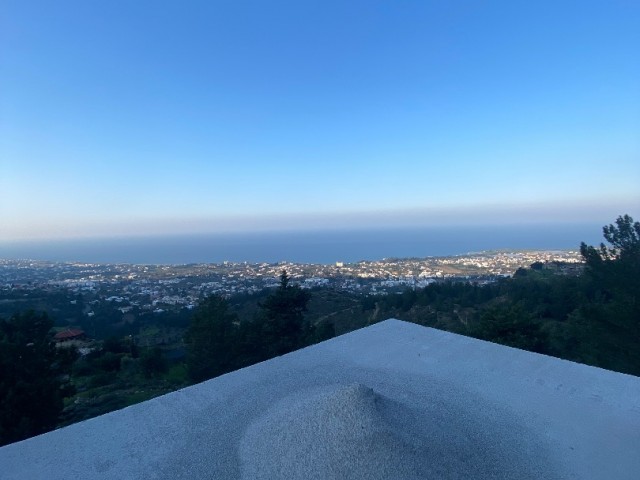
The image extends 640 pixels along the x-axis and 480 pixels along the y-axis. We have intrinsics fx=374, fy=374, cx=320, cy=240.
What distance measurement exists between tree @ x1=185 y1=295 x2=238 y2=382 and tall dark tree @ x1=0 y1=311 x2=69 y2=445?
11.4 ft

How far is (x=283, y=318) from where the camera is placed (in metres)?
11.4

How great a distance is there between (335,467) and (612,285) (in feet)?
25.9

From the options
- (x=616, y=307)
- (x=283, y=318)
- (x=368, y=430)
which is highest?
(x=368, y=430)

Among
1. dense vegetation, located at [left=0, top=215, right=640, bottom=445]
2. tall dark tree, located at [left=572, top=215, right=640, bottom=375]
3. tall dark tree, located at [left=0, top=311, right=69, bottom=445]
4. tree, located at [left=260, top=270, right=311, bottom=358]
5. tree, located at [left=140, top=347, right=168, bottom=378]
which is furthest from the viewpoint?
tree, located at [left=140, top=347, right=168, bottom=378]

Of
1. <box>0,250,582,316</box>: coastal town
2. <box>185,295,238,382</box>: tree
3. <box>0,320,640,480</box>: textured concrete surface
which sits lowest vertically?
<box>0,250,582,316</box>: coastal town

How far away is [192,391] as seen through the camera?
4.14 meters

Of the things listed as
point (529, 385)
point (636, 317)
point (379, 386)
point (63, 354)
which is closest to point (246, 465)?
point (379, 386)

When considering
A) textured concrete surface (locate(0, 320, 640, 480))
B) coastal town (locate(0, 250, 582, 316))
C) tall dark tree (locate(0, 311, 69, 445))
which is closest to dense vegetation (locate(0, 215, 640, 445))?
tall dark tree (locate(0, 311, 69, 445))

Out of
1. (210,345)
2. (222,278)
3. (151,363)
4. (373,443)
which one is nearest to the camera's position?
(373,443)

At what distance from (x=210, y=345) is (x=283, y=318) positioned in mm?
2317

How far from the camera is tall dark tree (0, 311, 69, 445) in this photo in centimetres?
564

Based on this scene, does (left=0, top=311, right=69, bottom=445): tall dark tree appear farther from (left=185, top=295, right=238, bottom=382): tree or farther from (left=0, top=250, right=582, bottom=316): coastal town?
(left=0, top=250, right=582, bottom=316): coastal town

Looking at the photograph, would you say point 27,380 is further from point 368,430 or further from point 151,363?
point 151,363

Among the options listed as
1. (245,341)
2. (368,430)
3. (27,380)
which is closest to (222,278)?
(245,341)
